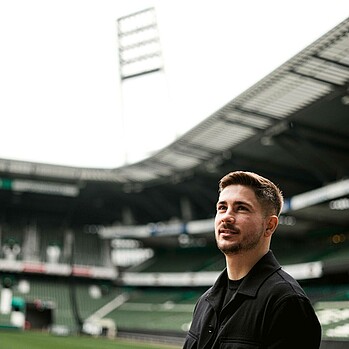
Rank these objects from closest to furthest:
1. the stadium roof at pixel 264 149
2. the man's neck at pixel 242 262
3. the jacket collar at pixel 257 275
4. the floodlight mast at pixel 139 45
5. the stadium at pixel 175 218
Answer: the jacket collar at pixel 257 275, the man's neck at pixel 242 262, the stadium roof at pixel 264 149, the stadium at pixel 175 218, the floodlight mast at pixel 139 45

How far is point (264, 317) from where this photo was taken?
280 centimetres

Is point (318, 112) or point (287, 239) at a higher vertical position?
point (318, 112)

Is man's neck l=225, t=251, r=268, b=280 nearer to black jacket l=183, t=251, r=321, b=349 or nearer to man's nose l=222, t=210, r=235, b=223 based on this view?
black jacket l=183, t=251, r=321, b=349

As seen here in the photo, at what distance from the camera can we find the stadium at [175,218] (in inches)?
1038

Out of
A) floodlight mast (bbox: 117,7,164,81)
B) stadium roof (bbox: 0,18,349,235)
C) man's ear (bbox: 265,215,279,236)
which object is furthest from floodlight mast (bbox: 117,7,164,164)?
man's ear (bbox: 265,215,279,236)

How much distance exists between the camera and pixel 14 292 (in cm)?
4562

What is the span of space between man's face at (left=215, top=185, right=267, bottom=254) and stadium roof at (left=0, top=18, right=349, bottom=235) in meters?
17.7

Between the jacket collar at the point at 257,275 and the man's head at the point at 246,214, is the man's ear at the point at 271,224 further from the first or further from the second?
the jacket collar at the point at 257,275

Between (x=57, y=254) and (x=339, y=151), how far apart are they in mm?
28110

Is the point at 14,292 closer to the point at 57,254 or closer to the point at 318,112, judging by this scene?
the point at 57,254

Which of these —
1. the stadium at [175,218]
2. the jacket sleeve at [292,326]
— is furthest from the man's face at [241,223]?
the stadium at [175,218]

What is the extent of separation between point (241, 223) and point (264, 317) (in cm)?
49

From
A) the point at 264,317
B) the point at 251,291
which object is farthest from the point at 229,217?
the point at 264,317

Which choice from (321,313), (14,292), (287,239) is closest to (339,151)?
(321,313)
